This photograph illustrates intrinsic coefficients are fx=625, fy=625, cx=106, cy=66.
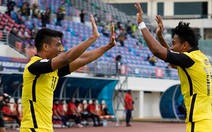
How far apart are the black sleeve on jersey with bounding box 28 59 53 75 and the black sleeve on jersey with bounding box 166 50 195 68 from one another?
4.29 ft

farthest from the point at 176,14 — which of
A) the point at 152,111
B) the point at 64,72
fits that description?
the point at 64,72

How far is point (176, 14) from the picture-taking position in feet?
189

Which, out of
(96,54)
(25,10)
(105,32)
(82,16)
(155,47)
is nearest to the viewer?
(155,47)

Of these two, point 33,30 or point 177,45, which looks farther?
point 33,30

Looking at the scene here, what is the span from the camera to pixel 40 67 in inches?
271

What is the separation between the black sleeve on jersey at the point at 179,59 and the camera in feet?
21.8

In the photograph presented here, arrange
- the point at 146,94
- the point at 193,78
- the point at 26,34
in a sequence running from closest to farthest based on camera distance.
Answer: the point at 193,78
the point at 26,34
the point at 146,94

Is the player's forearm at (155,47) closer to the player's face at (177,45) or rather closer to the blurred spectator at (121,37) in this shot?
the player's face at (177,45)

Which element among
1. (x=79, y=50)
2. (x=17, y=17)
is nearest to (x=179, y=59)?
(x=79, y=50)

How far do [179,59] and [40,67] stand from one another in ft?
5.00

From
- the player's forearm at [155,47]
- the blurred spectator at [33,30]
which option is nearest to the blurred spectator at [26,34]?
the blurred spectator at [33,30]

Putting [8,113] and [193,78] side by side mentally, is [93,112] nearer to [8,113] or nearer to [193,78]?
[8,113]

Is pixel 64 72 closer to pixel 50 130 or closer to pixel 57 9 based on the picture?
pixel 50 130

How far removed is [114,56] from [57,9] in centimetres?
496
